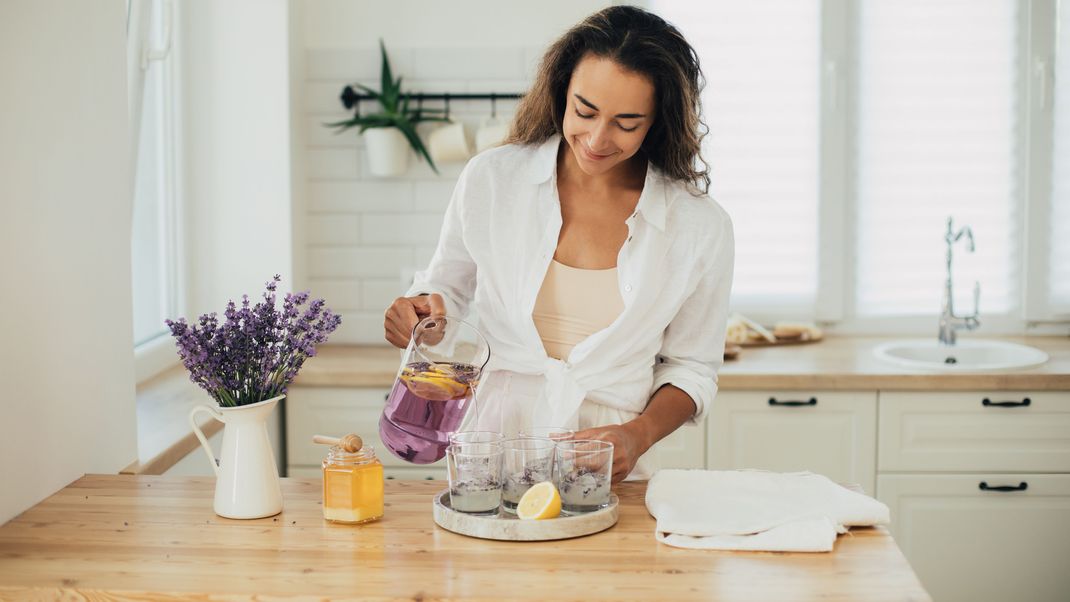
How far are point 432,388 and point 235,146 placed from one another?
2155 mm

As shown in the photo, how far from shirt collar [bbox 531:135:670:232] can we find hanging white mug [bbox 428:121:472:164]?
5.27ft

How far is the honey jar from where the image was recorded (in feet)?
5.50

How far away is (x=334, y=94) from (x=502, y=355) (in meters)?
2.03

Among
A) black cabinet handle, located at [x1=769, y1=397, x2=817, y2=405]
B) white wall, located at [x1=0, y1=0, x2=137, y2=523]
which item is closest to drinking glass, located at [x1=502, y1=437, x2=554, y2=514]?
white wall, located at [x1=0, y1=0, x2=137, y2=523]

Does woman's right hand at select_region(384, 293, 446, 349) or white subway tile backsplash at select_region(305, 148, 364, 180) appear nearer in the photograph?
woman's right hand at select_region(384, 293, 446, 349)

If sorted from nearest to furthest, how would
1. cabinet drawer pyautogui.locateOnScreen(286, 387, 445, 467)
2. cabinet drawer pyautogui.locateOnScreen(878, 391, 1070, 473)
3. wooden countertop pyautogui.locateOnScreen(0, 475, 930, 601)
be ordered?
wooden countertop pyautogui.locateOnScreen(0, 475, 930, 601) → cabinet drawer pyautogui.locateOnScreen(878, 391, 1070, 473) → cabinet drawer pyautogui.locateOnScreen(286, 387, 445, 467)

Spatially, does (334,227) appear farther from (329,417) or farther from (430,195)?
(329,417)

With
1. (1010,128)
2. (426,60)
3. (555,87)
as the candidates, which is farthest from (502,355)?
(1010,128)

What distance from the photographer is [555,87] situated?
6.81 ft

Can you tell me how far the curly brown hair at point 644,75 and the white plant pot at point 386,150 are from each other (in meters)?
1.61

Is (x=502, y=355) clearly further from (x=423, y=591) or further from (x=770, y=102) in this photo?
(x=770, y=102)

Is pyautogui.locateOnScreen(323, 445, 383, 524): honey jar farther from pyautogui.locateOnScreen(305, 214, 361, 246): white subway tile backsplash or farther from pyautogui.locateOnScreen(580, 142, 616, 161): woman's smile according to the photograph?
pyautogui.locateOnScreen(305, 214, 361, 246): white subway tile backsplash

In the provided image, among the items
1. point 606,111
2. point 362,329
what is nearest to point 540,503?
point 606,111

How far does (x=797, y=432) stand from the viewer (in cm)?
332
